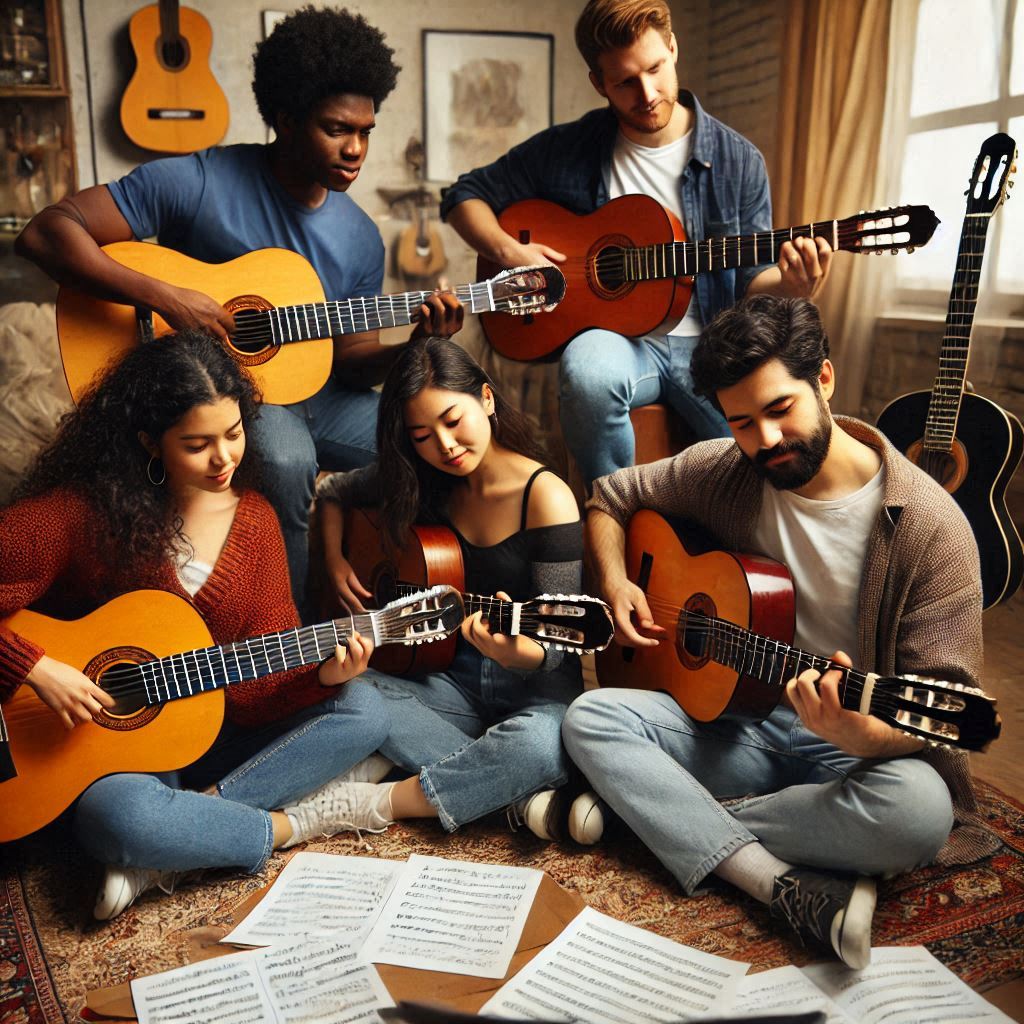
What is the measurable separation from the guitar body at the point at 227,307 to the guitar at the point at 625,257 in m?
0.59

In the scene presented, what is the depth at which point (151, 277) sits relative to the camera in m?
2.29

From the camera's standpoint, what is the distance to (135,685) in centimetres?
187

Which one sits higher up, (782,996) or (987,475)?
(987,475)

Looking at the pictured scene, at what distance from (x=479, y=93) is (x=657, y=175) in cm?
234

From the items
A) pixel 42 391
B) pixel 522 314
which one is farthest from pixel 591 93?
pixel 42 391

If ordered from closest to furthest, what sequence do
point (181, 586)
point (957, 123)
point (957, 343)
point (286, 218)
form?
1. point (181, 586)
2. point (957, 343)
3. point (286, 218)
4. point (957, 123)

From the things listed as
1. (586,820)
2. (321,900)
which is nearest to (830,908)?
(586,820)

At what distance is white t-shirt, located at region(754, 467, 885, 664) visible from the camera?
6.30 feet

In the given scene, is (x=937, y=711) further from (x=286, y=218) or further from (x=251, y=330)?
(x=286, y=218)

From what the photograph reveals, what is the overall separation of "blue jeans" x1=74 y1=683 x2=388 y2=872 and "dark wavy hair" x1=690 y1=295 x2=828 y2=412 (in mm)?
967

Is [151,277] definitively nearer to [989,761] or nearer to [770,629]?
[770,629]

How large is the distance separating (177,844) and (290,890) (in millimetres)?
220

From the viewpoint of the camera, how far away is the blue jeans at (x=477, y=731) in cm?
204

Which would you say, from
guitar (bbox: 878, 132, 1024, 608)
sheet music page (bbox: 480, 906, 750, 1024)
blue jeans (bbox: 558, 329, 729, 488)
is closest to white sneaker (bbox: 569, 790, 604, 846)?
sheet music page (bbox: 480, 906, 750, 1024)
